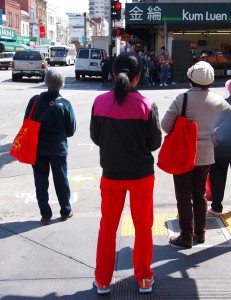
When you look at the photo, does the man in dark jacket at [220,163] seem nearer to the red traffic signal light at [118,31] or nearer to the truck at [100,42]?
the red traffic signal light at [118,31]

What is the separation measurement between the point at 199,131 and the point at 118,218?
1.13 m

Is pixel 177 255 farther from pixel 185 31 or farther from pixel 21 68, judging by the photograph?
pixel 185 31

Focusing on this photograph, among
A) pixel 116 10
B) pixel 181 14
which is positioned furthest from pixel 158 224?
pixel 116 10

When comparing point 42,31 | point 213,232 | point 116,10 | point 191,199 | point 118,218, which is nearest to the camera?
point 118,218

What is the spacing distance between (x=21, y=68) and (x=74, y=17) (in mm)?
115905

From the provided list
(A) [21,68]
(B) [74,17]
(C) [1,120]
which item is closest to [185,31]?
A: (A) [21,68]

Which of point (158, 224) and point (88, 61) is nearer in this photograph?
point (158, 224)

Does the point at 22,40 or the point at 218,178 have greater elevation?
the point at 22,40

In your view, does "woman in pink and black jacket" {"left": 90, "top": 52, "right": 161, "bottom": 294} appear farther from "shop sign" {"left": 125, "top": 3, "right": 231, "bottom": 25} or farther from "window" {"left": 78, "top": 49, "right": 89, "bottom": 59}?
"window" {"left": 78, "top": 49, "right": 89, "bottom": 59}

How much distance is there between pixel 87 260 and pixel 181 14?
73.6 feet

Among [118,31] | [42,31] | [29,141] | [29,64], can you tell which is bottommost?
[29,141]

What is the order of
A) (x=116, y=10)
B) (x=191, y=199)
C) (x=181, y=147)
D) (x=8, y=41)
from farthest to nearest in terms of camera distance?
(x=8, y=41) < (x=116, y=10) < (x=191, y=199) < (x=181, y=147)

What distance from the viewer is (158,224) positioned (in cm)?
506

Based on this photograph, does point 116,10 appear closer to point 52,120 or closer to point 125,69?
point 52,120
